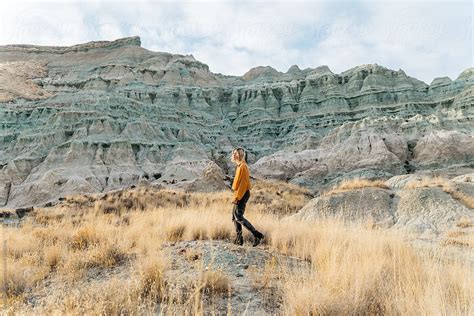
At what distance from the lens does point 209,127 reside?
62.2 metres

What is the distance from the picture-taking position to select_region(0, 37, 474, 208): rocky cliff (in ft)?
139

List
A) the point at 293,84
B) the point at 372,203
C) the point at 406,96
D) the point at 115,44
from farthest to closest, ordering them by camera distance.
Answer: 1. the point at 115,44
2. the point at 293,84
3. the point at 406,96
4. the point at 372,203

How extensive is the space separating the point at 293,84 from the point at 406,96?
20.3 metres

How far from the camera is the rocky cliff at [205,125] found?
42478 millimetres

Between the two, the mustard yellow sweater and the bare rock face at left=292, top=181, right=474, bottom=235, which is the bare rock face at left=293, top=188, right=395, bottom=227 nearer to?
the bare rock face at left=292, top=181, right=474, bottom=235

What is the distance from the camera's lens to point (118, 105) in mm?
55375

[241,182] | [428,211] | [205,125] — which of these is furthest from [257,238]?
[205,125]

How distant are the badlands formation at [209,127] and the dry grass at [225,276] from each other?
585 inches

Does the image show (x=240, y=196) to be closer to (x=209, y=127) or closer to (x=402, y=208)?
(x=402, y=208)

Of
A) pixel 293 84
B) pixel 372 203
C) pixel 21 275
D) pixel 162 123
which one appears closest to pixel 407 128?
pixel 293 84

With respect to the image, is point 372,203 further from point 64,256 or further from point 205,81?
point 205,81

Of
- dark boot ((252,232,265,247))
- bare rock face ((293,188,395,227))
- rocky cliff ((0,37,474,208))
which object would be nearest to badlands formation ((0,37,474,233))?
rocky cliff ((0,37,474,208))

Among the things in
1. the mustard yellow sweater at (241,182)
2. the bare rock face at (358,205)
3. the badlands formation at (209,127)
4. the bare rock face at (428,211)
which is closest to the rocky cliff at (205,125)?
the badlands formation at (209,127)

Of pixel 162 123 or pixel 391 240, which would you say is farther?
pixel 162 123
